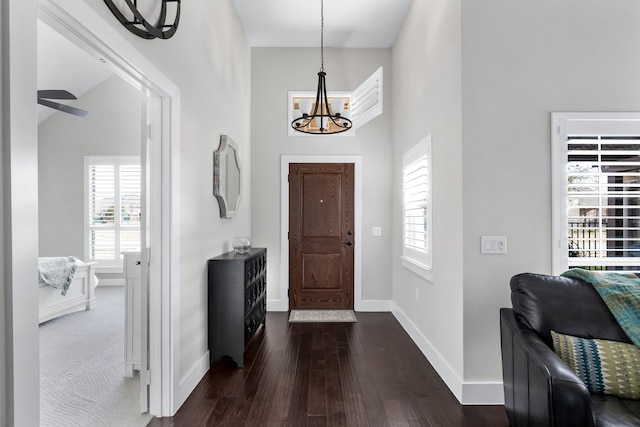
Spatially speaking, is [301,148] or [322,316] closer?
[322,316]

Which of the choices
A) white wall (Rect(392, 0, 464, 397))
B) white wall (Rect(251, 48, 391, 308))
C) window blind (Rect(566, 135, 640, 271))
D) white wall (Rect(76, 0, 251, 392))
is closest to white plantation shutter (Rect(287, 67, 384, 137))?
white wall (Rect(251, 48, 391, 308))

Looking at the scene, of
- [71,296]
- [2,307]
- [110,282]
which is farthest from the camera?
[110,282]

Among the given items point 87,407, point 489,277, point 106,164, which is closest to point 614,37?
point 489,277

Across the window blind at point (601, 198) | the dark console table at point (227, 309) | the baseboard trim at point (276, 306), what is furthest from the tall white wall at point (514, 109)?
the baseboard trim at point (276, 306)

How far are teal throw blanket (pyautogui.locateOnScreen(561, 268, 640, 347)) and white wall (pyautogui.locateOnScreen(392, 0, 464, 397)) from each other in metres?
0.80

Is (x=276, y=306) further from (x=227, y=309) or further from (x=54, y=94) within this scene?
(x=54, y=94)

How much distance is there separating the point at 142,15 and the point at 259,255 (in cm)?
248

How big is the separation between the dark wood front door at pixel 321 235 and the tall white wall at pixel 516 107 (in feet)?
8.39

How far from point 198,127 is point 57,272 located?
3.00 metres

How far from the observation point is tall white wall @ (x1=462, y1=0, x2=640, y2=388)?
2.49 metres

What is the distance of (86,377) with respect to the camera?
288cm

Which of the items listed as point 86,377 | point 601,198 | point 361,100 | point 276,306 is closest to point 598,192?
point 601,198

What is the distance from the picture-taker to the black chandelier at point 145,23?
174 cm

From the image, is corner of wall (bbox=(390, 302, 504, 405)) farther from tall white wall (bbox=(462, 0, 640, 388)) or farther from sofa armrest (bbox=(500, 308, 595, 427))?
sofa armrest (bbox=(500, 308, 595, 427))
